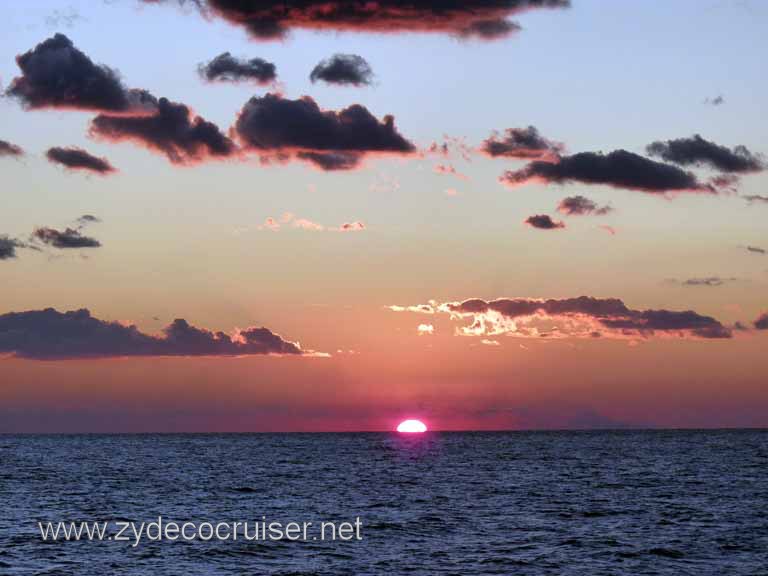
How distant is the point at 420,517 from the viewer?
71938 mm

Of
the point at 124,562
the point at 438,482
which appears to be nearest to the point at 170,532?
the point at 124,562

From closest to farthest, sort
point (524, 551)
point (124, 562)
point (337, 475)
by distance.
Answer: point (124, 562) → point (524, 551) → point (337, 475)

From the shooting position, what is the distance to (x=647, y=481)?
11044 cm

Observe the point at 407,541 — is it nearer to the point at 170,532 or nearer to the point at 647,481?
the point at 170,532

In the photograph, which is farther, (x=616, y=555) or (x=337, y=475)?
(x=337, y=475)

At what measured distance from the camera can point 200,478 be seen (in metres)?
115

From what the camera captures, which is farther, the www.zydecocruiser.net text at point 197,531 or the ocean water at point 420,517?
the www.zydecocruiser.net text at point 197,531

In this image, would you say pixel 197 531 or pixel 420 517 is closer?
pixel 197 531

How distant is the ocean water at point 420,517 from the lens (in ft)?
171

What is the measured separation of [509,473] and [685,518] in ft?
176

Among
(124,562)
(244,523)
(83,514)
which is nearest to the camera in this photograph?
(124,562)

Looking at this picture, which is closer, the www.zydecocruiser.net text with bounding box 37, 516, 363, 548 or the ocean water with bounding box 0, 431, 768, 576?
the ocean water with bounding box 0, 431, 768, 576

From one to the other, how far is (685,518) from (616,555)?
19.3 m

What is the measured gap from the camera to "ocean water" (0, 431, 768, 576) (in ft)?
171
